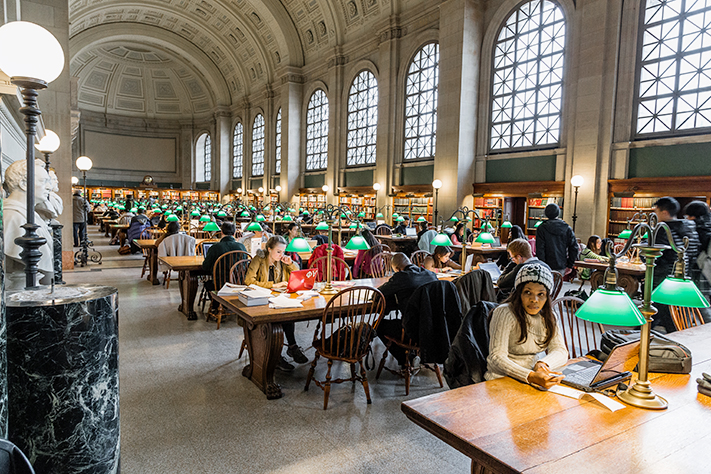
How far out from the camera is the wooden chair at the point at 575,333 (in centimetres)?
290

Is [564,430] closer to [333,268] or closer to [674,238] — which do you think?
[674,238]

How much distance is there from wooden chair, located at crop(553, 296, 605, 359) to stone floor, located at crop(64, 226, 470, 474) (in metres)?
1.13

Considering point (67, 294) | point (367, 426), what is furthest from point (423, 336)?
point (67, 294)

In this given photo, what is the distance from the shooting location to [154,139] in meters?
34.2

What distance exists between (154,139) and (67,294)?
118ft

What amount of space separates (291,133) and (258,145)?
18.5ft

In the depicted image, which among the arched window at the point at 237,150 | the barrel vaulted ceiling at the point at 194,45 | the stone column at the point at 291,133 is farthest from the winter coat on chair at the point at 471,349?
the arched window at the point at 237,150

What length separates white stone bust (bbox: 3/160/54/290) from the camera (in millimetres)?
2967

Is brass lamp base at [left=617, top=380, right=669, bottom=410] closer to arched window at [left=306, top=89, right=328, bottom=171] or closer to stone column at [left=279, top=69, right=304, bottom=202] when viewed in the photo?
arched window at [left=306, top=89, right=328, bottom=171]

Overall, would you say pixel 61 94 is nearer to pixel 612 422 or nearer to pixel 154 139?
pixel 612 422

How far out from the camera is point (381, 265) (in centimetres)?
635

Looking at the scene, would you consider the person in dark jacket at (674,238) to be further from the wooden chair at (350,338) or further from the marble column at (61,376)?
the marble column at (61,376)

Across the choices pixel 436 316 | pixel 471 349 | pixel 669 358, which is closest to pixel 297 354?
pixel 436 316

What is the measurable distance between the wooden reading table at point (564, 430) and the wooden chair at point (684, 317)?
170 centimetres
